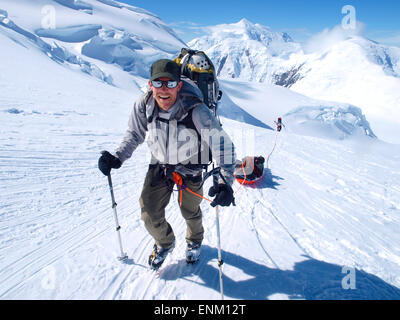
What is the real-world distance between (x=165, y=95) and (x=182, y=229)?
2.04 metres

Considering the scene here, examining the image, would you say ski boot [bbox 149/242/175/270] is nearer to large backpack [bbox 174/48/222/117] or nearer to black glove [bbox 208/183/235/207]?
black glove [bbox 208/183/235/207]

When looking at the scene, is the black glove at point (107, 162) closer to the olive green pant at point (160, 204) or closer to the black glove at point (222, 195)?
the olive green pant at point (160, 204)

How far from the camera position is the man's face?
2.07 metres

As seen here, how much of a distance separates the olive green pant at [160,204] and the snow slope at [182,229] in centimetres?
42

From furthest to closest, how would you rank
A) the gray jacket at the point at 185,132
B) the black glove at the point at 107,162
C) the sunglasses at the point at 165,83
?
the black glove at the point at 107,162 < the gray jacket at the point at 185,132 < the sunglasses at the point at 165,83

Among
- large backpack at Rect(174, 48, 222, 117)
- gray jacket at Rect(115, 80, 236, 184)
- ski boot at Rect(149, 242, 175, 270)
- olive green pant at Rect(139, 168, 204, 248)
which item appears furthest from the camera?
large backpack at Rect(174, 48, 222, 117)

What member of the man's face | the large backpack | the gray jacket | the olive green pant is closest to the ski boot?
the olive green pant

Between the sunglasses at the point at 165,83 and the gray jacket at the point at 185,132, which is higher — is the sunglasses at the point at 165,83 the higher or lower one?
the higher one

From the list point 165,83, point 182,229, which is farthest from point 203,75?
point 182,229

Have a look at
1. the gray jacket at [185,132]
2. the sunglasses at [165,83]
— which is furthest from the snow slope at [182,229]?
the sunglasses at [165,83]

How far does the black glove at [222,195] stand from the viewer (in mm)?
2117

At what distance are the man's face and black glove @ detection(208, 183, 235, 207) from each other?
0.87m

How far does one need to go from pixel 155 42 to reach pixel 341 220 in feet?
233
